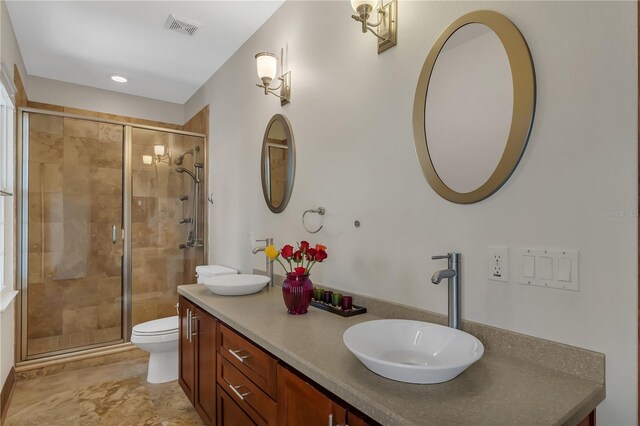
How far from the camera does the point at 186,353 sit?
7.32ft

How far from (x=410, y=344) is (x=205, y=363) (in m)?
1.21

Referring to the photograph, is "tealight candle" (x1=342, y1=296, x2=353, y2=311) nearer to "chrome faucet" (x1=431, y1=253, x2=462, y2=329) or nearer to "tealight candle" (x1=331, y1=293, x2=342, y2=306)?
"tealight candle" (x1=331, y1=293, x2=342, y2=306)

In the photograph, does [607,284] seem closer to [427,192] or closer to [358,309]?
[427,192]

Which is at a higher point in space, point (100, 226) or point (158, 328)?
point (100, 226)

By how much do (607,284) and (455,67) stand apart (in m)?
0.84

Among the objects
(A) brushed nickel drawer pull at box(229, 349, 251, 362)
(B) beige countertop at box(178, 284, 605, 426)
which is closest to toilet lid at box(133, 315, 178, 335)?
(A) brushed nickel drawer pull at box(229, 349, 251, 362)

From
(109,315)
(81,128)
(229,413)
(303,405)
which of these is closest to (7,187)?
(81,128)

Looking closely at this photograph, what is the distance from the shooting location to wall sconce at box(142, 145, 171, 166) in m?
3.62

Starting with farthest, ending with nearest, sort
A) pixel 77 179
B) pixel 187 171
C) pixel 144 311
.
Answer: pixel 187 171 → pixel 144 311 → pixel 77 179

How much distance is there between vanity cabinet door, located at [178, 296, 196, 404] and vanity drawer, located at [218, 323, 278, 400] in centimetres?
50

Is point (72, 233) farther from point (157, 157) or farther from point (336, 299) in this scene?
point (336, 299)

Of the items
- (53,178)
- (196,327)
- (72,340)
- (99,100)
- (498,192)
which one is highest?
(99,100)

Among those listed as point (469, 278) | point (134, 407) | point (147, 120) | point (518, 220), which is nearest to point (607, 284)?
point (518, 220)

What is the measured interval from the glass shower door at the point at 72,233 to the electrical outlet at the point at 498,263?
3.39 meters
